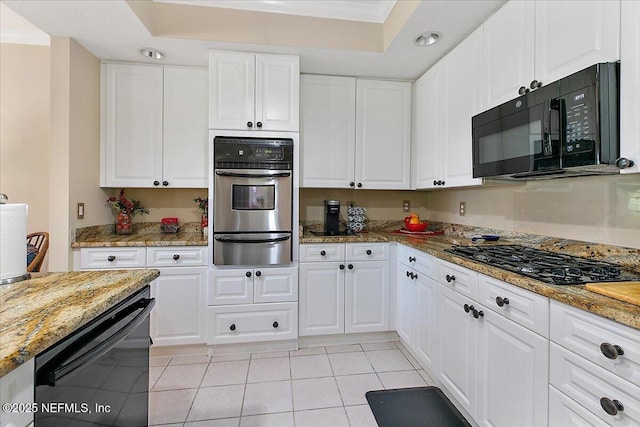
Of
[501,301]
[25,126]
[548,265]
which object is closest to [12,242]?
[501,301]

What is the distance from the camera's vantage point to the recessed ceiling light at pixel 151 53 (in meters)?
2.32

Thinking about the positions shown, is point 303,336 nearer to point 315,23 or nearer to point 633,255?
point 633,255

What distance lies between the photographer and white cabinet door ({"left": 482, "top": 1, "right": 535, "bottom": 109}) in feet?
5.07

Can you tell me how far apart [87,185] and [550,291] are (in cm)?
301

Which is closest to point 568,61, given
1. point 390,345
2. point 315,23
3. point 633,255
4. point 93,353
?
point 633,255

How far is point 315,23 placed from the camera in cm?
227

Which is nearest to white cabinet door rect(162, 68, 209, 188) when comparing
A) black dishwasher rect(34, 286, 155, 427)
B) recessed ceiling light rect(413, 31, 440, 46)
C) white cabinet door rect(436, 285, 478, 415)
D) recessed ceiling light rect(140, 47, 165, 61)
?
recessed ceiling light rect(140, 47, 165, 61)

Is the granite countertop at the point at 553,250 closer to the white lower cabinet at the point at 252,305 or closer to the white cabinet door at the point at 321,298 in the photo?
the white cabinet door at the point at 321,298

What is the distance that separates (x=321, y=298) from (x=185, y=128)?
6.16ft

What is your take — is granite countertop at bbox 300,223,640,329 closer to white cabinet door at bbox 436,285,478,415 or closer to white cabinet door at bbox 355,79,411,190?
white cabinet door at bbox 436,285,478,415

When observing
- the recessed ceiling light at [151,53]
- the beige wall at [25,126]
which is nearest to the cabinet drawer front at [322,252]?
the recessed ceiling light at [151,53]

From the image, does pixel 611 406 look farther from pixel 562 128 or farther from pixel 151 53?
pixel 151 53

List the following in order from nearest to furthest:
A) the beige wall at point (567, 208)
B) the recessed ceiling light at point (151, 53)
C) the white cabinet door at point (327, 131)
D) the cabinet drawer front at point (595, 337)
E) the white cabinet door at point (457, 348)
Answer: the cabinet drawer front at point (595, 337)
the beige wall at point (567, 208)
the white cabinet door at point (457, 348)
the recessed ceiling light at point (151, 53)
the white cabinet door at point (327, 131)

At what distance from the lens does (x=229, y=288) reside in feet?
7.70
